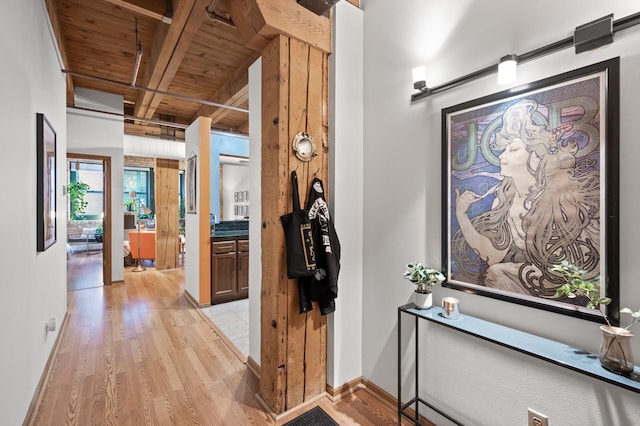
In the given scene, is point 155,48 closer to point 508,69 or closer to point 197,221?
point 197,221

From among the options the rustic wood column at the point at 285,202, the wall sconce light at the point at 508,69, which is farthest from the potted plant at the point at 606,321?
the rustic wood column at the point at 285,202

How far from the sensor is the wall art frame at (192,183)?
14.0ft

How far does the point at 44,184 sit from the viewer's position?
234 cm

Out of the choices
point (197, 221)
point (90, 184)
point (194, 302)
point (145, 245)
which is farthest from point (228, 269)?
point (90, 184)

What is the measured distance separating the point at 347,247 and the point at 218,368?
5.31 feet

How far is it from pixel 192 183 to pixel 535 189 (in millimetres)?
4271

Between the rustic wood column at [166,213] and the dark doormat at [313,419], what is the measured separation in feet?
18.0

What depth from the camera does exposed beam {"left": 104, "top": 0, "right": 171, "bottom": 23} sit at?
8.51ft

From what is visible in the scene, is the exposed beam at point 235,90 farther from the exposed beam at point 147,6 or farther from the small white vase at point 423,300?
the small white vase at point 423,300

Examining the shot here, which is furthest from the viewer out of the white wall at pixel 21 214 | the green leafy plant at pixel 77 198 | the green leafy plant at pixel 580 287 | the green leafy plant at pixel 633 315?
the green leafy plant at pixel 77 198

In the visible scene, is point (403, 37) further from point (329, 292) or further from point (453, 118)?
point (329, 292)

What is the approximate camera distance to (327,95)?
7.16ft

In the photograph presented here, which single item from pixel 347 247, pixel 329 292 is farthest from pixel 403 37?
pixel 329 292

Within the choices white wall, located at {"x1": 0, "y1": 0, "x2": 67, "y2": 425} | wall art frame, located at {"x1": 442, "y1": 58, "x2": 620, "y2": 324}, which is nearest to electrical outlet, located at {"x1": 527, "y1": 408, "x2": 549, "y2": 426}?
wall art frame, located at {"x1": 442, "y1": 58, "x2": 620, "y2": 324}
